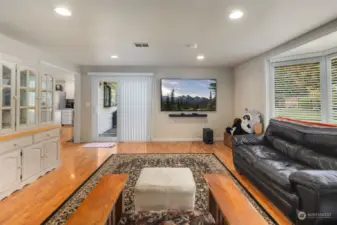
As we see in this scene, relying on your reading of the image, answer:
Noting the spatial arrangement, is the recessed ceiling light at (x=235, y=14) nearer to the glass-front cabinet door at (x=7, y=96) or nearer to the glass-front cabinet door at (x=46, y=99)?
the glass-front cabinet door at (x=7, y=96)

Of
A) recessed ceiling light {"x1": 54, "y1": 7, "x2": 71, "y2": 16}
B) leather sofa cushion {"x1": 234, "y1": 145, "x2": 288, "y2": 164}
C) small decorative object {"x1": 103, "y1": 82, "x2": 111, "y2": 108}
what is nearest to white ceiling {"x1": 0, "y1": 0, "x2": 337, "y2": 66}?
recessed ceiling light {"x1": 54, "y1": 7, "x2": 71, "y2": 16}

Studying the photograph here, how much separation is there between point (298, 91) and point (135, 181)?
3674mm

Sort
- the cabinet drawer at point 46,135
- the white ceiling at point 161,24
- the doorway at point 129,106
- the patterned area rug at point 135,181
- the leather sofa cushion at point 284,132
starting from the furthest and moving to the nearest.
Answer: the doorway at point 129,106 < the cabinet drawer at point 46,135 < the leather sofa cushion at point 284,132 < the white ceiling at point 161,24 < the patterned area rug at point 135,181

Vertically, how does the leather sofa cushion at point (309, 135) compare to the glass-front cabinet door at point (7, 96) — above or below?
below

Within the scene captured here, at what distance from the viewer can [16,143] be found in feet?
9.21

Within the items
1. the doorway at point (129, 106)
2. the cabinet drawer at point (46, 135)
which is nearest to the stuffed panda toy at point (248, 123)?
the doorway at point (129, 106)

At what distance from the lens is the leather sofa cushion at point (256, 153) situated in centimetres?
288

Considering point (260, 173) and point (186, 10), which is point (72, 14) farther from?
point (260, 173)

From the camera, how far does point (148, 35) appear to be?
3291mm

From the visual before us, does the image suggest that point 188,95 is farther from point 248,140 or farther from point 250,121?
point 248,140

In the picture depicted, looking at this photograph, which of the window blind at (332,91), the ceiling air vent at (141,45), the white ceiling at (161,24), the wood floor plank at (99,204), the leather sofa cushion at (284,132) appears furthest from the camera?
the ceiling air vent at (141,45)

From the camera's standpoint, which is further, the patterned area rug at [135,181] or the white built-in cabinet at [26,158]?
the white built-in cabinet at [26,158]

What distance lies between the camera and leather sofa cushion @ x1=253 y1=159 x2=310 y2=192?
2.11 meters

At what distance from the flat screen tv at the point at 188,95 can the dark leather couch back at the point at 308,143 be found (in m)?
3.06
